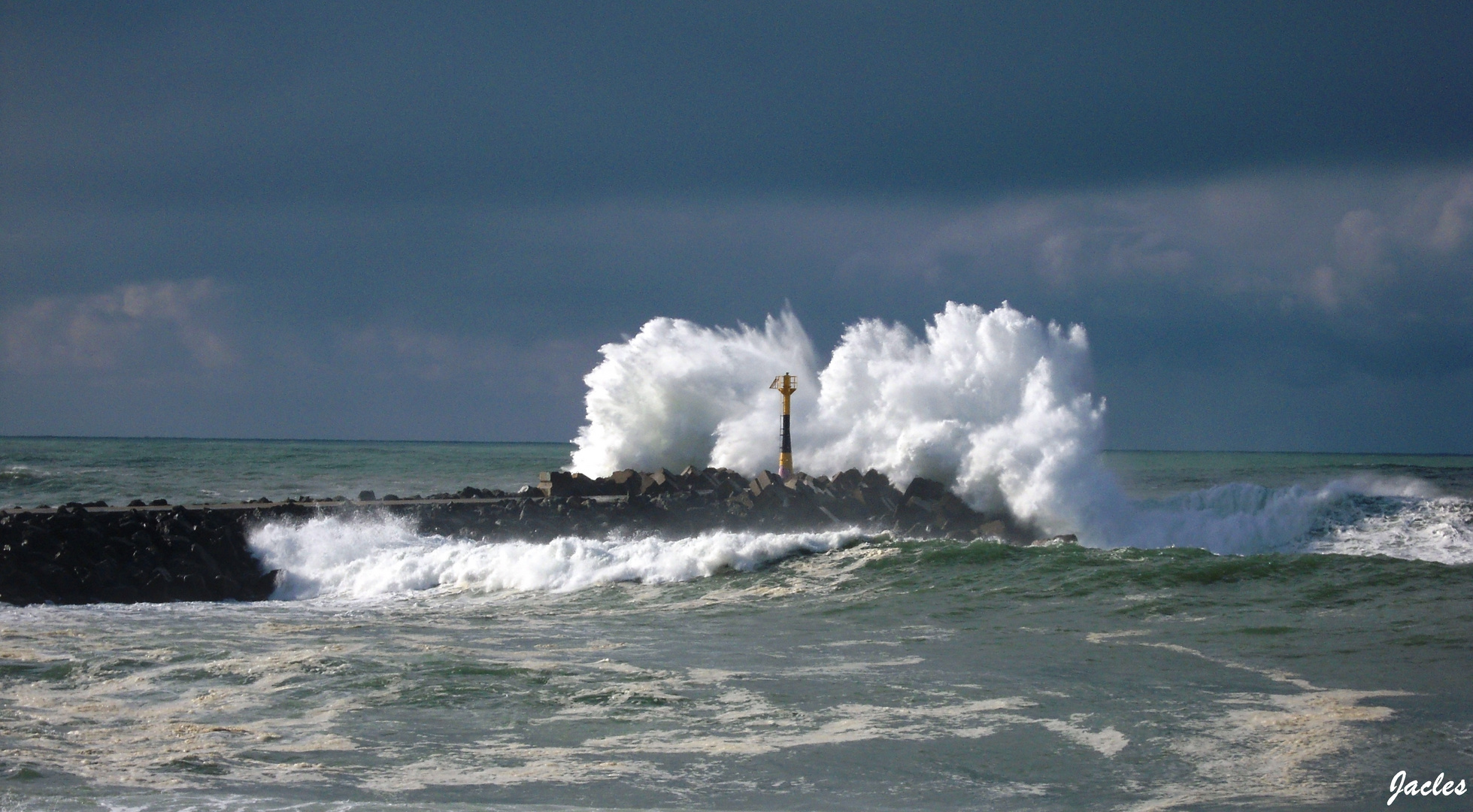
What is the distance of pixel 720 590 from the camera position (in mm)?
12188

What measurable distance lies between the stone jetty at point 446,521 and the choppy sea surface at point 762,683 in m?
1.48

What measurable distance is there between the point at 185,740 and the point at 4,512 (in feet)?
41.0

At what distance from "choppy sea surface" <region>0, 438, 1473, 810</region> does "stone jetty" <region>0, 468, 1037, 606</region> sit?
58.1 inches

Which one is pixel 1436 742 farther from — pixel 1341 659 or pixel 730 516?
pixel 730 516

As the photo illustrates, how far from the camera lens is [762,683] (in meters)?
7.70

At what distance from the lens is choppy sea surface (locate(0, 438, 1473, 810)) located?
552cm

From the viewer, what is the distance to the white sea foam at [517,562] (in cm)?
1311

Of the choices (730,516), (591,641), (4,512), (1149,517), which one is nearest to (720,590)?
(591,641)

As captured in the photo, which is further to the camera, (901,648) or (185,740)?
(901,648)

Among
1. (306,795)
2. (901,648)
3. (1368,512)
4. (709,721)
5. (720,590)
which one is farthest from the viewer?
(1368,512)
